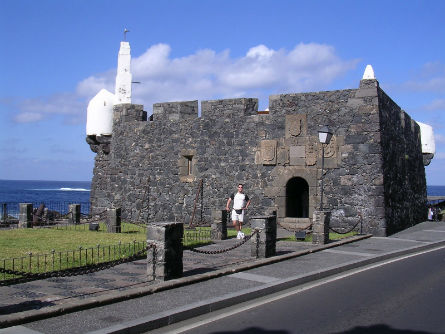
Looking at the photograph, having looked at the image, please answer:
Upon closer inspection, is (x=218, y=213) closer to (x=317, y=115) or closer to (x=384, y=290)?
(x=317, y=115)

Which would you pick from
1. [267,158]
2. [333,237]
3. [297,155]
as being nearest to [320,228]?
[333,237]

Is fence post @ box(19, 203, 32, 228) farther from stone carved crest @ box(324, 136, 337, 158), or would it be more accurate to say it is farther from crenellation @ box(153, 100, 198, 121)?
stone carved crest @ box(324, 136, 337, 158)

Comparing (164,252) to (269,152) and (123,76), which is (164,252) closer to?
(269,152)

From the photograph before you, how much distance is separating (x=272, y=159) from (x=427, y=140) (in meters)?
10.8

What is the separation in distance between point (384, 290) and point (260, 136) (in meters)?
10.0

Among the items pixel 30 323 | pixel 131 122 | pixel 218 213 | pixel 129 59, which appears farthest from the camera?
pixel 129 59

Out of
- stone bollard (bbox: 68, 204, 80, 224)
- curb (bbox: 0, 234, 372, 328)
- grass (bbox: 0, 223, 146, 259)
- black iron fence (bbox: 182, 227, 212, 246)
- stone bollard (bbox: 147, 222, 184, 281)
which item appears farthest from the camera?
stone bollard (bbox: 68, 204, 80, 224)

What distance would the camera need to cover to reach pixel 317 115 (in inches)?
653

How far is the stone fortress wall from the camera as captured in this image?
52.2 ft

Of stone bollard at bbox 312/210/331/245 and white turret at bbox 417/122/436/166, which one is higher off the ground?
white turret at bbox 417/122/436/166

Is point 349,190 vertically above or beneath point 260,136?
beneath

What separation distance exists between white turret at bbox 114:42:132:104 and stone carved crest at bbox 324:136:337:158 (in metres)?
10.5

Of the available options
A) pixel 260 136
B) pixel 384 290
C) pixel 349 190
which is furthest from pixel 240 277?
pixel 260 136

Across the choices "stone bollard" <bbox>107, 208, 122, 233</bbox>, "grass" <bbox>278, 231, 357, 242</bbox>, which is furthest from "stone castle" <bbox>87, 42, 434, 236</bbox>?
"stone bollard" <bbox>107, 208, 122, 233</bbox>
